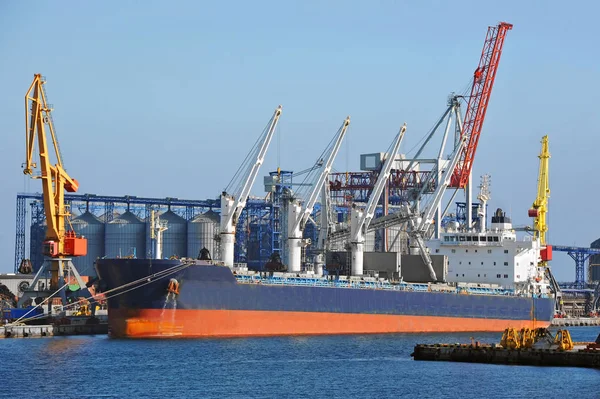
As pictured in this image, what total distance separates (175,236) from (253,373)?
5551cm

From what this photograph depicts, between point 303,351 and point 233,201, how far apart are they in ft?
41.1

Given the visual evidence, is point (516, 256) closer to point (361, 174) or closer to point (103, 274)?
point (361, 174)

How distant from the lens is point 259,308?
178 ft

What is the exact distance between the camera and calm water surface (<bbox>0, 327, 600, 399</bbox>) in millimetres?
36125

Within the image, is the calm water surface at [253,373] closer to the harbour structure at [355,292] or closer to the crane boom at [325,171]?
the harbour structure at [355,292]

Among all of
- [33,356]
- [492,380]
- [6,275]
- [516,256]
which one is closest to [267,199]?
[6,275]

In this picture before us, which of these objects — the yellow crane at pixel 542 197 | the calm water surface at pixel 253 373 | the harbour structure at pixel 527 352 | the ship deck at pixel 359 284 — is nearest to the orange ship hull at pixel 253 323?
the calm water surface at pixel 253 373

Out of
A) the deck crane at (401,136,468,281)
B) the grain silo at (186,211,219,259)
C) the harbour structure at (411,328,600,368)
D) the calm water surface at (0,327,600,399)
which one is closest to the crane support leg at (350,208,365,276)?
the deck crane at (401,136,468,281)

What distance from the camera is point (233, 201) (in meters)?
58.4

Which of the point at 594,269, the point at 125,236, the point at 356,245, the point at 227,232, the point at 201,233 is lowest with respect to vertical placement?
the point at 594,269

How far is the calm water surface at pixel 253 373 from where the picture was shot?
36.1 metres

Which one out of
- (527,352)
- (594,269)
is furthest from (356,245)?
(594,269)

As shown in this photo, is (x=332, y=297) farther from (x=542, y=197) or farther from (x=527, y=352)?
(x=542, y=197)

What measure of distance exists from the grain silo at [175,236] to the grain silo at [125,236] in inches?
73.7
